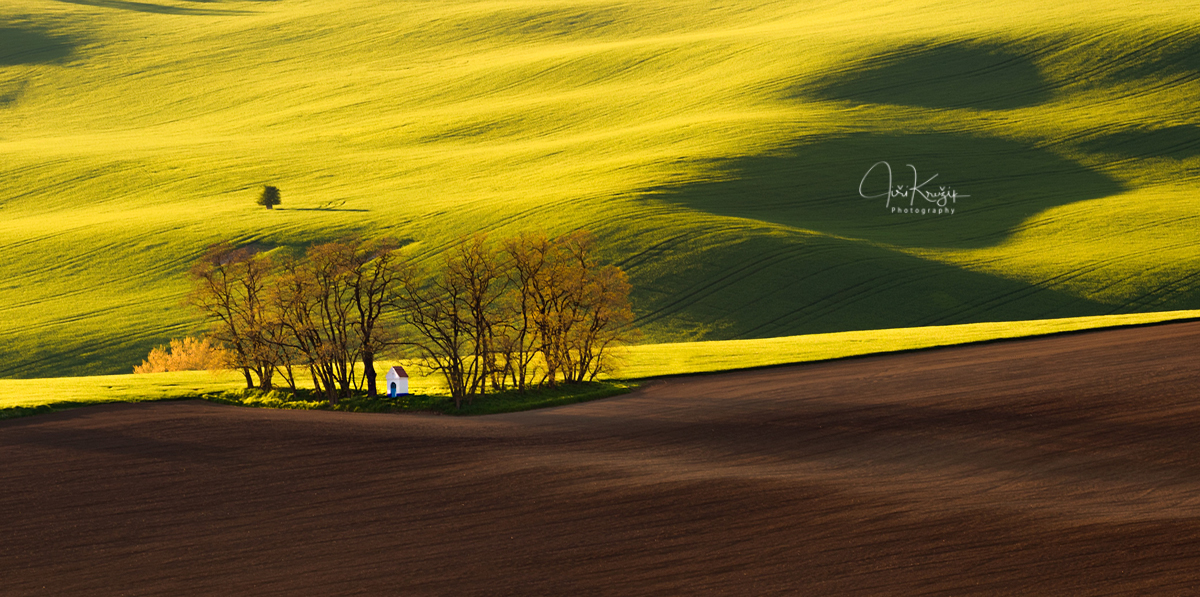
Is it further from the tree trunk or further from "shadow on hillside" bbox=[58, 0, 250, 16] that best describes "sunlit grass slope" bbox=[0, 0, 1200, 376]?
the tree trunk

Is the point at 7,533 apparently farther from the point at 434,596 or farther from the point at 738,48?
the point at 738,48

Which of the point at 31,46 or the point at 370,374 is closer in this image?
the point at 370,374

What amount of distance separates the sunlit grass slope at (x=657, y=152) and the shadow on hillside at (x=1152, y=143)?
0.99 ft

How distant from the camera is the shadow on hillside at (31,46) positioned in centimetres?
11850

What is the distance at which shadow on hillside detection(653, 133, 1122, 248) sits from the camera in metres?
65.3

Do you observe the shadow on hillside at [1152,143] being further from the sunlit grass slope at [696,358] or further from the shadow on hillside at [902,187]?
the sunlit grass slope at [696,358]

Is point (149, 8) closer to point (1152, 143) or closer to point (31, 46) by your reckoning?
point (31, 46)

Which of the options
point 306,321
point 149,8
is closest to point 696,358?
point 306,321

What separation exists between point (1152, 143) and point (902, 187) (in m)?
19.7

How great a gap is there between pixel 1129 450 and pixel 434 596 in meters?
13.4

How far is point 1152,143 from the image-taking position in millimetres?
76688

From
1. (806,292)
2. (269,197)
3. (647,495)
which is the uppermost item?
(269,197)

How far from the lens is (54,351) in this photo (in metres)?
50.7

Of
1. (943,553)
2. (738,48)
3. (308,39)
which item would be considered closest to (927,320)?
(943,553)
